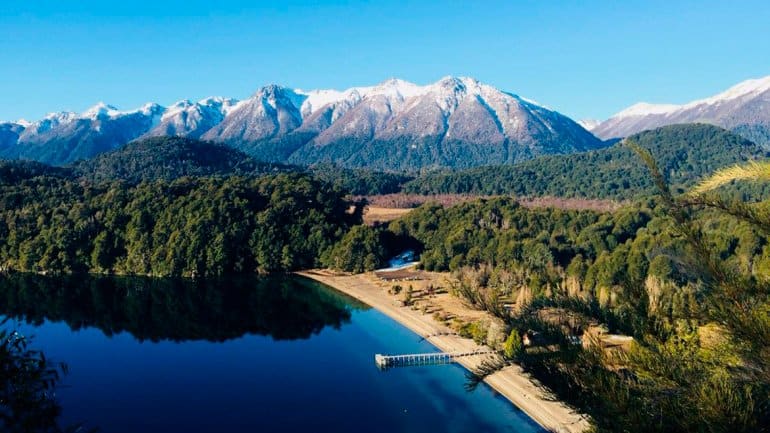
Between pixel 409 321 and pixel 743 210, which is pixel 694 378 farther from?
pixel 409 321

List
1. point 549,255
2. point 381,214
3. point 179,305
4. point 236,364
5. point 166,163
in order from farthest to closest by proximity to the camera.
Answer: point 166,163 < point 381,214 < point 549,255 < point 179,305 < point 236,364

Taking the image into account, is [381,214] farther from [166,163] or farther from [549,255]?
[166,163]

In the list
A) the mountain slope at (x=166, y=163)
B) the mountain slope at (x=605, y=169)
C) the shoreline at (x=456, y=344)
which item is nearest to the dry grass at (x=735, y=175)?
the shoreline at (x=456, y=344)

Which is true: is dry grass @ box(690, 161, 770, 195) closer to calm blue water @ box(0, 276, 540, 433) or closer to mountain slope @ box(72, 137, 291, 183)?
calm blue water @ box(0, 276, 540, 433)

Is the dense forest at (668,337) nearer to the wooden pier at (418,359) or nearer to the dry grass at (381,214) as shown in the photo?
the wooden pier at (418,359)

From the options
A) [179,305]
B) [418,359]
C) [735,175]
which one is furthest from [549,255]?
[735,175]
